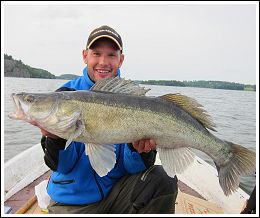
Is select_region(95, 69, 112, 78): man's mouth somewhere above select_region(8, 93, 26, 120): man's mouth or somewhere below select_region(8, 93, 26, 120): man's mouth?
above

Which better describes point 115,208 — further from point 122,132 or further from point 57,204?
point 122,132

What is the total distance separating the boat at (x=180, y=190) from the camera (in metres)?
4.37

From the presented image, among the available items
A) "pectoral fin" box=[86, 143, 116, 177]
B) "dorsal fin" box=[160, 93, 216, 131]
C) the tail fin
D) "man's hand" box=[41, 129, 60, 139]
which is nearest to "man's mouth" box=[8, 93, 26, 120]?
"man's hand" box=[41, 129, 60, 139]

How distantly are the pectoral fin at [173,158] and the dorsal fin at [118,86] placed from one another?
69 centimetres

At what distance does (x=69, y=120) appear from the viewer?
2633mm

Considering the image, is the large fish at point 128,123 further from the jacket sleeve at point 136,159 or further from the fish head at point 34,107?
the jacket sleeve at point 136,159

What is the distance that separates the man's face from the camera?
3.69 meters

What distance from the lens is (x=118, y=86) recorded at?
9.31 ft

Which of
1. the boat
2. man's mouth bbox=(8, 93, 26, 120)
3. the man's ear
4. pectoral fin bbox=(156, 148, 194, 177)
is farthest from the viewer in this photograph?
the boat

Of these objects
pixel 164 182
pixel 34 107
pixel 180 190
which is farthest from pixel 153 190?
pixel 180 190

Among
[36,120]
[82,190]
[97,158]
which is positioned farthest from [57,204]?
[36,120]

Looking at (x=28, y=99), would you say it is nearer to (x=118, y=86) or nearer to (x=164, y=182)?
(x=118, y=86)

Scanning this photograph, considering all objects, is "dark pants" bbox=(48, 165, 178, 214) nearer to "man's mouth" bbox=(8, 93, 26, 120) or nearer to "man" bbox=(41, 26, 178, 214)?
"man" bbox=(41, 26, 178, 214)

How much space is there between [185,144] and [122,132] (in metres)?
0.72
